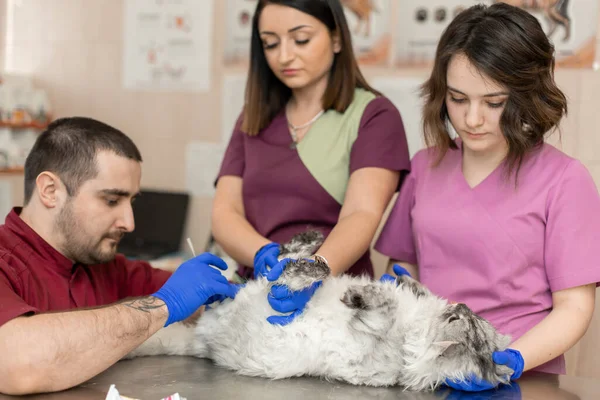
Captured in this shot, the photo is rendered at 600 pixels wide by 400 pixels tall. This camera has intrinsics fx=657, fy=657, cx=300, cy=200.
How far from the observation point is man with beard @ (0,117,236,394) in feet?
3.83

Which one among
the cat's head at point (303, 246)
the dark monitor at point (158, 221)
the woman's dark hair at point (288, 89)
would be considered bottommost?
the dark monitor at point (158, 221)

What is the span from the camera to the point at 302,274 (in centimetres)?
123

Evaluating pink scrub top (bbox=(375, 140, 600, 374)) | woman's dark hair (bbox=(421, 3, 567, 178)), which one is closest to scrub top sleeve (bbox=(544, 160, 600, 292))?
pink scrub top (bbox=(375, 140, 600, 374))

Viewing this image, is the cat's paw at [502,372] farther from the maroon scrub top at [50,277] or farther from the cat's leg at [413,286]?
the maroon scrub top at [50,277]

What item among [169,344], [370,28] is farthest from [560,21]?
[169,344]

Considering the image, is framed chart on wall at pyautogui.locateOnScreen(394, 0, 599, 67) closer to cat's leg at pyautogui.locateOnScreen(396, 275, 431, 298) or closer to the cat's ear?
cat's leg at pyautogui.locateOnScreen(396, 275, 431, 298)

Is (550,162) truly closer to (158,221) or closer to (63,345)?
(63,345)

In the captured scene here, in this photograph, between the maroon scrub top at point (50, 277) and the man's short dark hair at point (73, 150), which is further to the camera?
the man's short dark hair at point (73, 150)

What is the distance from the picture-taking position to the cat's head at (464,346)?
47.0 inches

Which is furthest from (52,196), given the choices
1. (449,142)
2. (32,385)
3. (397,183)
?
(449,142)

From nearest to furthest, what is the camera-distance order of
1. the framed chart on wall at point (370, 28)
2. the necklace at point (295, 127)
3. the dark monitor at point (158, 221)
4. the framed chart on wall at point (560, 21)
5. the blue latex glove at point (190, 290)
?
the blue latex glove at point (190, 290)
the necklace at point (295, 127)
the framed chart on wall at point (560, 21)
the framed chart on wall at point (370, 28)
the dark monitor at point (158, 221)

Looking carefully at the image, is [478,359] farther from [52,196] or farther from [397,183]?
[52,196]

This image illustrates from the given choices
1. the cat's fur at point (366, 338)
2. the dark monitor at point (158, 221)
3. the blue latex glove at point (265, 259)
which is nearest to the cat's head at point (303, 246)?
the blue latex glove at point (265, 259)

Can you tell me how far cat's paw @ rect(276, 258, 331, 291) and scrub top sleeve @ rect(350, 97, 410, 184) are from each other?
0.49 meters
